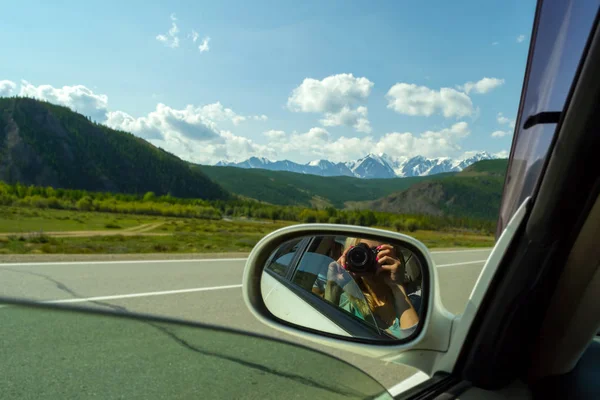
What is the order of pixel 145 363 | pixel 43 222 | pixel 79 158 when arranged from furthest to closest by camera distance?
pixel 79 158
pixel 43 222
pixel 145 363

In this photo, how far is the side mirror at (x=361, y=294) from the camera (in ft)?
4.74

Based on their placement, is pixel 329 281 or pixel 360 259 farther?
pixel 329 281

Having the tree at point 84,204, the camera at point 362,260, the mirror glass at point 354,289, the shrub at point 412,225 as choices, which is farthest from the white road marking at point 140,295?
the tree at point 84,204

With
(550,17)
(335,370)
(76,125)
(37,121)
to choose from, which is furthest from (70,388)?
(76,125)

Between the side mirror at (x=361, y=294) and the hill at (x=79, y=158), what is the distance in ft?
397

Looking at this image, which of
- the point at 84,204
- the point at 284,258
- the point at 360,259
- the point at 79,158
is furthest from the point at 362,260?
the point at 79,158

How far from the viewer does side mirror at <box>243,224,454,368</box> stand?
4.74ft

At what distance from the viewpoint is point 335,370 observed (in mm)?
1231

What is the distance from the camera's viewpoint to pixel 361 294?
57.9 inches

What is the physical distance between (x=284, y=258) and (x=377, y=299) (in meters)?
0.67

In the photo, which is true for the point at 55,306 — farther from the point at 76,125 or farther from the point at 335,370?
the point at 76,125

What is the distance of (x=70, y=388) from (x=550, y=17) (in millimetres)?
1733

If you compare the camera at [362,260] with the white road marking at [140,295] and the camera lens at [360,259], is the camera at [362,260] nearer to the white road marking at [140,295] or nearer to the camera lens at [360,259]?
the camera lens at [360,259]

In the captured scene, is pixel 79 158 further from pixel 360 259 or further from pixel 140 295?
pixel 360 259
